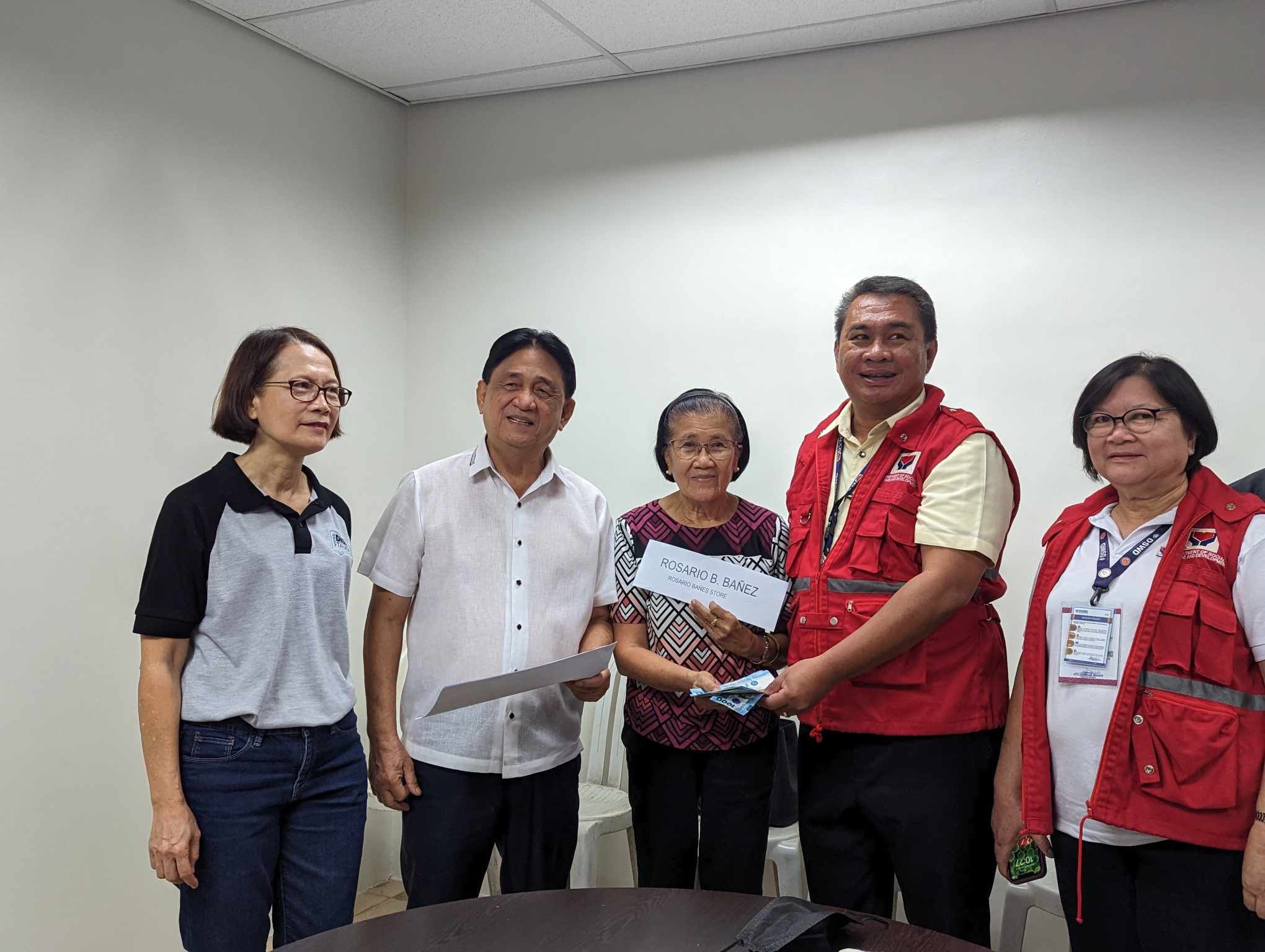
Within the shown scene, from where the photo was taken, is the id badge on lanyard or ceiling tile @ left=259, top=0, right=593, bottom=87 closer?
the id badge on lanyard

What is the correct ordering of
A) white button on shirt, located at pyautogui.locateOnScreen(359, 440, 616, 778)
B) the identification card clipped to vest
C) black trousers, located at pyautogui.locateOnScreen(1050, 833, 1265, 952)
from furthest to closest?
white button on shirt, located at pyautogui.locateOnScreen(359, 440, 616, 778), the identification card clipped to vest, black trousers, located at pyautogui.locateOnScreen(1050, 833, 1265, 952)

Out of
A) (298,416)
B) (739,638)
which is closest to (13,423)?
(298,416)

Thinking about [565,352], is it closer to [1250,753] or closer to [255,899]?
[255,899]

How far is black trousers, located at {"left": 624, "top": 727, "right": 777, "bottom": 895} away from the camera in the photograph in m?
2.31

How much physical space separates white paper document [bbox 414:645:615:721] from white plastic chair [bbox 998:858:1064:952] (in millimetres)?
1349

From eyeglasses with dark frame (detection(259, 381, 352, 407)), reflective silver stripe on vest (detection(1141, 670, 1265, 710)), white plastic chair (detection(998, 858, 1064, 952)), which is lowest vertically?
white plastic chair (detection(998, 858, 1064, 952))

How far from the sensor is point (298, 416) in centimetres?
206

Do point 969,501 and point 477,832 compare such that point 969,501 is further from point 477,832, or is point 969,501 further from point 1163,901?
point 477,832

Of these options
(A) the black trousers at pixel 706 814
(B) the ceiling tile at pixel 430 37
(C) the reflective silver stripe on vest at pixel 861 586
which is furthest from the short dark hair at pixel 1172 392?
(B) the ceiling tile at pixel 430 37

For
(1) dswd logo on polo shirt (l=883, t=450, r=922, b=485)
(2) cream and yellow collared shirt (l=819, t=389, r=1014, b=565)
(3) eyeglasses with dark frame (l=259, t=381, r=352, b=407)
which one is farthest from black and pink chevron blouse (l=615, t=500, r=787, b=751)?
(3) eyeglasses with dark frame (l=259, t=381, r=352, b=407)

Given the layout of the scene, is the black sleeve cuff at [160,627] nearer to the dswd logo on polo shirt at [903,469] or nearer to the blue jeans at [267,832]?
the blue jeans at [267,832]

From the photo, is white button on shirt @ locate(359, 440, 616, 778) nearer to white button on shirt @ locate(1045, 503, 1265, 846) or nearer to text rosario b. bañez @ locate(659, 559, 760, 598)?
text rosario b. bañez @ locate(659, 559, 760, 598)

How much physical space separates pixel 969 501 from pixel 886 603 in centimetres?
26

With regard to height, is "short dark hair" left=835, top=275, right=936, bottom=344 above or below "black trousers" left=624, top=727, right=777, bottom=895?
above
